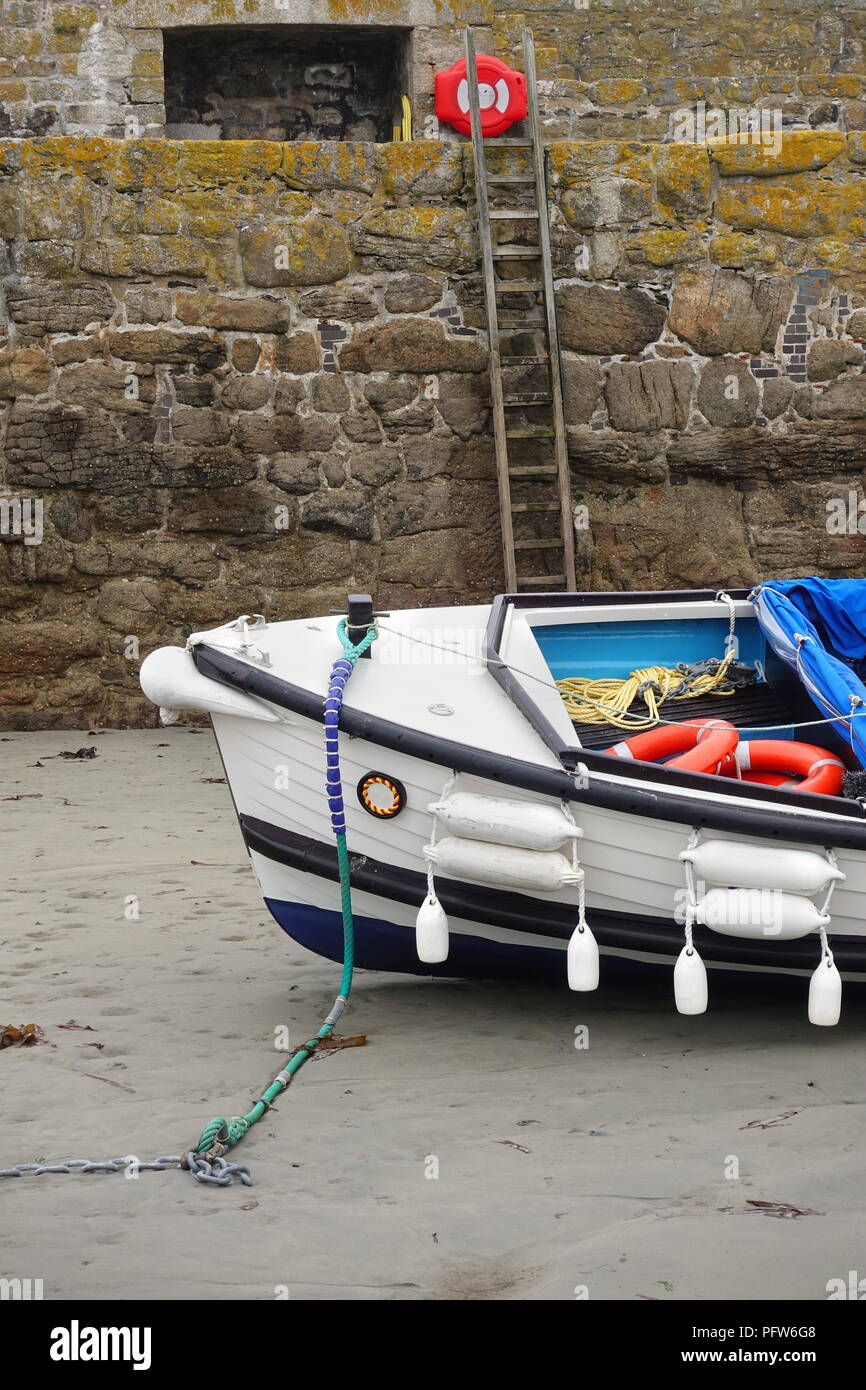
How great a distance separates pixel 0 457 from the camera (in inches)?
368

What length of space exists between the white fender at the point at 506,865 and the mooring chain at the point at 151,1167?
1.15 m

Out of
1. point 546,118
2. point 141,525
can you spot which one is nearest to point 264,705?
point 141,525

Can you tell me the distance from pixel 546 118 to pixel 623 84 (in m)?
0.76

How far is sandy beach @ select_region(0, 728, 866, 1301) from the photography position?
3094 millimetres

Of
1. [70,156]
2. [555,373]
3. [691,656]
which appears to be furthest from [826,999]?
[70,156]

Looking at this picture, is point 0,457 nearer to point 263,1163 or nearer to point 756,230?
point 756,230

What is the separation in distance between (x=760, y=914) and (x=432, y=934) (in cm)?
94

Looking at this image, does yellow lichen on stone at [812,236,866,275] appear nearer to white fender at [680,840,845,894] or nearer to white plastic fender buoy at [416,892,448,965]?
white fender at [680,840,845,894]

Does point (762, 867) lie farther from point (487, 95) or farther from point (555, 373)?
point (487, 95)

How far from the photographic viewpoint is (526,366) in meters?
9.62

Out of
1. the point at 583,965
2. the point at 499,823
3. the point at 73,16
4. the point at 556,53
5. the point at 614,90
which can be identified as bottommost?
the point at 583,965

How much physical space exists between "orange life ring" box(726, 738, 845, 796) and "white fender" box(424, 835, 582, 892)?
968 mm

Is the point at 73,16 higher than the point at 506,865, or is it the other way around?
the point at 73,16

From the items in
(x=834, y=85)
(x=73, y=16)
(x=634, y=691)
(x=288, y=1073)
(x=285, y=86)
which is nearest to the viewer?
(x=288, y=1073)
